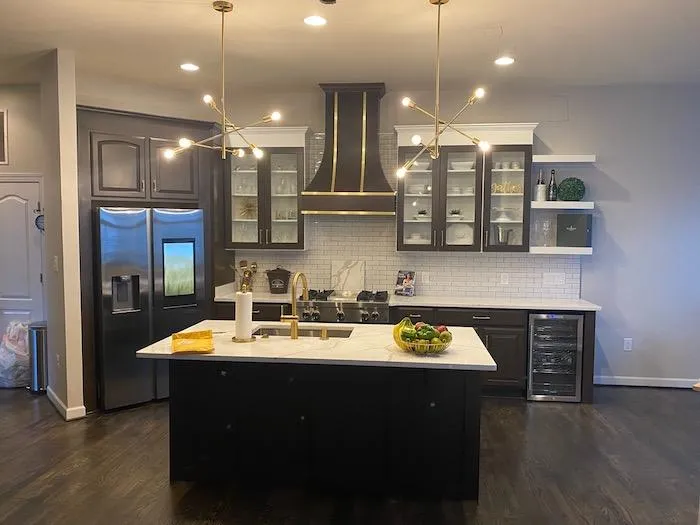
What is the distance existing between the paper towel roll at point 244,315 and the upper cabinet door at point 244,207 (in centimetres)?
232

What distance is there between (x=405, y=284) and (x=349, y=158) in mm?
1334

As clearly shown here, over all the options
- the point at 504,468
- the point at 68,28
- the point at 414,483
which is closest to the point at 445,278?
the point at 504,468

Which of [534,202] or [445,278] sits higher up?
[534,202]

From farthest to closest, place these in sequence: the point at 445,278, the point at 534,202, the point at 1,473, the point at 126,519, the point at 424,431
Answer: the point at 445,278 → the point at 534,202 → the point at 1,473 → the point at 424,431 → the point at 126,519

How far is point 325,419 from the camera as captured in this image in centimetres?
339

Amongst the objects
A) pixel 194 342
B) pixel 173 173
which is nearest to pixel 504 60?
pixel 173 173

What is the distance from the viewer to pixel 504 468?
3766 millimetres

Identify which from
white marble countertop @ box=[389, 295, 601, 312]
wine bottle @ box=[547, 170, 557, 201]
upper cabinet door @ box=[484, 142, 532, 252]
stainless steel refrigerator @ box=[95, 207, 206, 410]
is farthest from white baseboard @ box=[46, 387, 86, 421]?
wine bottle @ box=[547, 170, 557, 201]

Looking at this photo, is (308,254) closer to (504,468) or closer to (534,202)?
(534,202)

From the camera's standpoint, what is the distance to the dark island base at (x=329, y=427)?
10.8 feet

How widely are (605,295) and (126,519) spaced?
181 inches

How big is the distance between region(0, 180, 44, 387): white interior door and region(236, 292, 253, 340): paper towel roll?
3.14m

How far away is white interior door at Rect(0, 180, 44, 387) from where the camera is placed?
5605mm

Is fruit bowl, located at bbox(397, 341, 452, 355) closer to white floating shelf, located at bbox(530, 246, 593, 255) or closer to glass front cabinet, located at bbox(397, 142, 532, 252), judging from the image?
glass front cabinet, located at bbox(397, 142, 532, 252)
